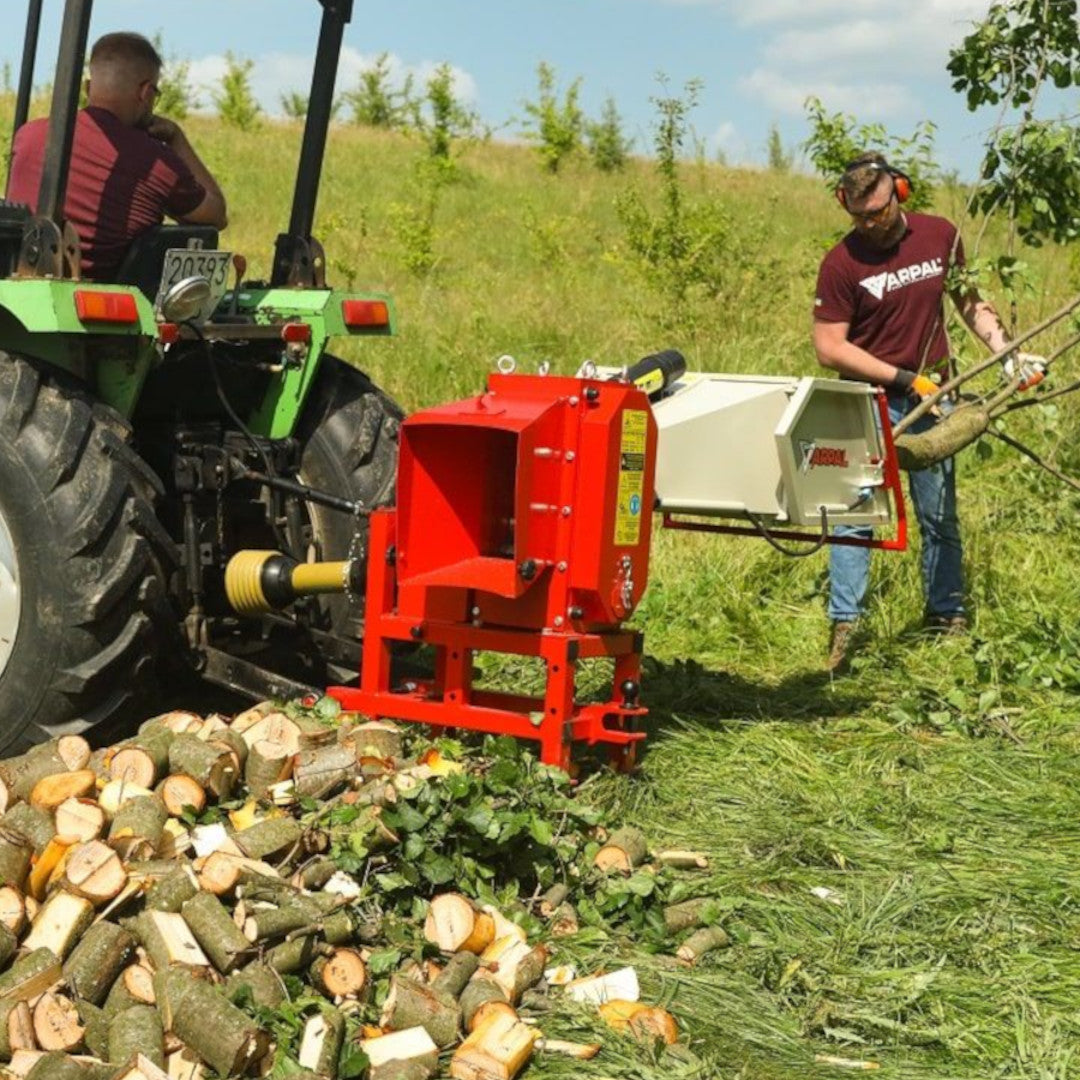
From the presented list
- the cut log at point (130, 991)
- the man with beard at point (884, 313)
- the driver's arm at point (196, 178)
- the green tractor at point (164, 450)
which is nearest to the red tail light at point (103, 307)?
the green tractor at point (164, 450)

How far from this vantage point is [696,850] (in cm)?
426

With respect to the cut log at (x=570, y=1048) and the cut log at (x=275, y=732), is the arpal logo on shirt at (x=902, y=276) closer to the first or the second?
the cut log at (x=275, y=732)

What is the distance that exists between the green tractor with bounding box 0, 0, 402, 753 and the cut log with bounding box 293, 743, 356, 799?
0.69 m

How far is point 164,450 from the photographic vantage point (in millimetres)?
5133

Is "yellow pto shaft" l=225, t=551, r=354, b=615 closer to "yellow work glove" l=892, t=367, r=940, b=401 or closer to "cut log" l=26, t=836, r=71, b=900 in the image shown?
"cut log" l=26, t=836, r=71, b=900

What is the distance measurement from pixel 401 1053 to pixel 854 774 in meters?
2.11

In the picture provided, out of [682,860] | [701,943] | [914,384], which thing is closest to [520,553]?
[682,860]

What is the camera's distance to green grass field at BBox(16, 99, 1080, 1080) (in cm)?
340

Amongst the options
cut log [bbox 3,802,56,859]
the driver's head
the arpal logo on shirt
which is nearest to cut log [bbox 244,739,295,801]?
cut log [bbox 3,802,56,859]

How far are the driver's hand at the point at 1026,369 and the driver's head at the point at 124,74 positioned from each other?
2985mm

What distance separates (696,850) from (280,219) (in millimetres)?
14490

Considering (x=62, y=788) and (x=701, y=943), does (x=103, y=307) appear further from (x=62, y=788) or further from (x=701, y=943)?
(x=701, y=943)

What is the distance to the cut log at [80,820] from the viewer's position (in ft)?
12.7

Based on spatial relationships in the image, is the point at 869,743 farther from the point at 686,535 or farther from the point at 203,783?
the point at 686,535
